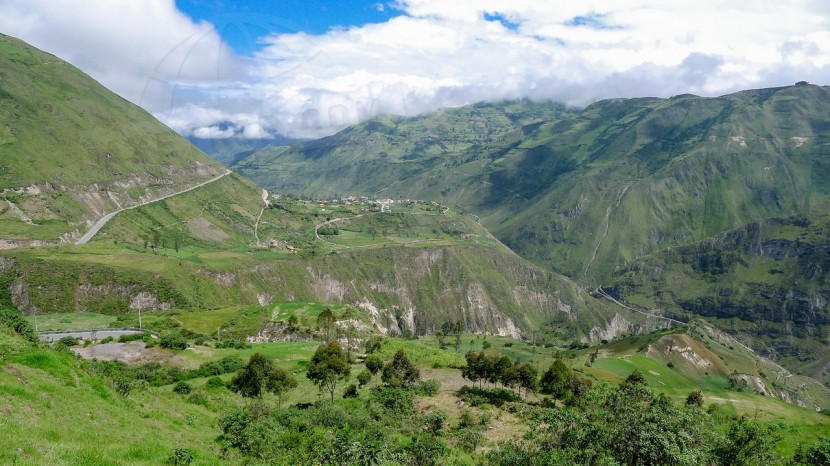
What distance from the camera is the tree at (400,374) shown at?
60.2m

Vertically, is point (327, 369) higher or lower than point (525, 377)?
higher

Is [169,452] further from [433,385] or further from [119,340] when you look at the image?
[119,340]

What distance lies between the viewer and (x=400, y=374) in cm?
6153

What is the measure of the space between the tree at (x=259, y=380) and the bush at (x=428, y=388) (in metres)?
16.4

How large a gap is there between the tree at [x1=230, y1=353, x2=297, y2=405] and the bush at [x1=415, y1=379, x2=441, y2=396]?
53.7 ft

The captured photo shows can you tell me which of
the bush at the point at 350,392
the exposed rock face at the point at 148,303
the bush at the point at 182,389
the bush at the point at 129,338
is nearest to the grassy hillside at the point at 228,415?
the bush at the point at 182,389

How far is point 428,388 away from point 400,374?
3.86 m

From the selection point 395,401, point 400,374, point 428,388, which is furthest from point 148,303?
point 395,401

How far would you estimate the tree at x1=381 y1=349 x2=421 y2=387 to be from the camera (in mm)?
60219

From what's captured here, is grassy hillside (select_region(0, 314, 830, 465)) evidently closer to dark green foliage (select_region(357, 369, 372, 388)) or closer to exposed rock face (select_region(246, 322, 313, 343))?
dark green foliage (select_region(357, 369, 372, 388))

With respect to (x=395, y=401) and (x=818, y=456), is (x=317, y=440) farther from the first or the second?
(x=818, y=456)

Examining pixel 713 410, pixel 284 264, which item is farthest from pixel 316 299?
pixel 713 410

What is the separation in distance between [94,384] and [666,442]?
89.5 feet

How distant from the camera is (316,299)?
175m
